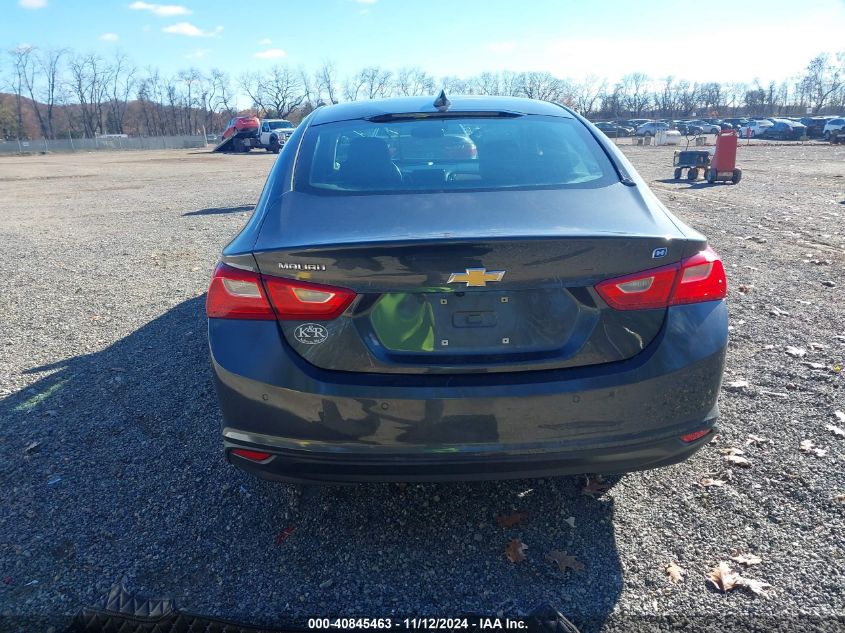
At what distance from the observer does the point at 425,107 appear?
346 centimetres

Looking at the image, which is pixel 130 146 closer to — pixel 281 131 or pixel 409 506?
pixel 281 131

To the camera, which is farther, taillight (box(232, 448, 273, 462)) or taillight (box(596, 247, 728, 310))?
taillight (box(232, 448, 273, 462))

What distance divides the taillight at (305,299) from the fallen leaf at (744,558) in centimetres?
181

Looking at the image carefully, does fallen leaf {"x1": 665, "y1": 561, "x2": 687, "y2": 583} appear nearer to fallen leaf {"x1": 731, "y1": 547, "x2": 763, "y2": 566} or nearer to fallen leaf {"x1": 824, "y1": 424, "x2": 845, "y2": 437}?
fallen leaf {"x1": 731, "y1": 547, "x2": 763, "y2": 566}

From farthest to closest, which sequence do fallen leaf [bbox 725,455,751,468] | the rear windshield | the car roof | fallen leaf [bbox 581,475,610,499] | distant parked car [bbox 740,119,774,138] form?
distant parked car [bbox 740,119,774,138]
the car roof
fallen leaf [bbox 725,455,751,468]
fallen leaf [bbox 581,475,610,499]
the rear windshield

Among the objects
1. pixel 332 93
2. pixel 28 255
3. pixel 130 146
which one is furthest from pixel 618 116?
pixel 28 255

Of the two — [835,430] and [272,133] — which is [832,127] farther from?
[835,430]

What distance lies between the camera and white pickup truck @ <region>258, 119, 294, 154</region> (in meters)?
39.0

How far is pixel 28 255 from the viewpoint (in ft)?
28.9

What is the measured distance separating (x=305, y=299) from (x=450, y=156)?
1.52m

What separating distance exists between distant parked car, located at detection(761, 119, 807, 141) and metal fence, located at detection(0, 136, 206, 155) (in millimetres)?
62198

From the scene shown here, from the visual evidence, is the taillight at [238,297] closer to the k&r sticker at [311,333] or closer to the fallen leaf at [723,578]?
the k&r sticker at [311,333]

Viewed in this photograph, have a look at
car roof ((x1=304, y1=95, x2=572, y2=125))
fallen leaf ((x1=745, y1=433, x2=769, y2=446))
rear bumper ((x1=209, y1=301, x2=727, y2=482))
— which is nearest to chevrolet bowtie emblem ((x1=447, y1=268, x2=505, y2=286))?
rear bumper ((x1=209, y1=301, x2=727, y2=482))

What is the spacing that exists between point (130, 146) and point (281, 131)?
51.8 metres
